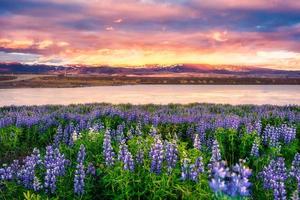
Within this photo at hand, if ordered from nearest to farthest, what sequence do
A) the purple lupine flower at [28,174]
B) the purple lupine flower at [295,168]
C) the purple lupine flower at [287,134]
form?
the purple lupine flower at [295,168] → the purple lupine flower at [28,174] → the purple lupine flower at [287,134]

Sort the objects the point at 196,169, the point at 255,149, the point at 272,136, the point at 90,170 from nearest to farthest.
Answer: the point at 196,169
the point at 90,170
the point at 255,149
the point at 272,136

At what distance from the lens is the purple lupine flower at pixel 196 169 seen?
254 inches

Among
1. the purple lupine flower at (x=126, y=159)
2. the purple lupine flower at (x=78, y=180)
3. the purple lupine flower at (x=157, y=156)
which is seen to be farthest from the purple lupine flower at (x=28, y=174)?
the purple lupine flower at (x=157, y=156)

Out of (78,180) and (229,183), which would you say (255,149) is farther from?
(229,183)

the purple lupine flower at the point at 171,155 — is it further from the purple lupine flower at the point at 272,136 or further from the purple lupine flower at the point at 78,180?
the purple lupine flower at the point at 272,136

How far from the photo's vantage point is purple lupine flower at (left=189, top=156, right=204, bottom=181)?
6461 millimetres

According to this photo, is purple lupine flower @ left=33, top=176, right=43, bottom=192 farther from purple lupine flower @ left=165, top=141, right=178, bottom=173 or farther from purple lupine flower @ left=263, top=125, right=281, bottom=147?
purple lupine flower @ left=263, top=125, right=281, bottom=147

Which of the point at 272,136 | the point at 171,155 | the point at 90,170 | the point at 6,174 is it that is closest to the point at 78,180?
the point at 90,170

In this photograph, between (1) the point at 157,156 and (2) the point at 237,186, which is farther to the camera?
(1) the point at 157,156

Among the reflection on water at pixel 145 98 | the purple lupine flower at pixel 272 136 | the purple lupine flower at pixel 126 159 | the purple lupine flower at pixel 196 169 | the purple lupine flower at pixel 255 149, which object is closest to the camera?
the purple lupine flower at pixel 196 169

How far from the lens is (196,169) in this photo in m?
6.57

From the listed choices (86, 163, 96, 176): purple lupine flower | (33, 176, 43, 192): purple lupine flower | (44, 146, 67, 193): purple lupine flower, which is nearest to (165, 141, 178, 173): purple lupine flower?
(86, 163, 96, 176): purple lupine flower

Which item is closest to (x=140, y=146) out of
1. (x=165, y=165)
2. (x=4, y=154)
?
(x=165, y=165)

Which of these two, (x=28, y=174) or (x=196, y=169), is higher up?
(x=196, y=169)
